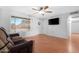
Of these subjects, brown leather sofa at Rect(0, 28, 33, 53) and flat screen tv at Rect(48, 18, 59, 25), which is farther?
flat screen tv at Rect(48, 18, 59, 25)

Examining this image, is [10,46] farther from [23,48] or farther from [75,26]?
[75,26]

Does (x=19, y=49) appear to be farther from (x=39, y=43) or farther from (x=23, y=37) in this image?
(x=39, y=43)

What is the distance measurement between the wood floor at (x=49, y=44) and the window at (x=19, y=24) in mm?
248

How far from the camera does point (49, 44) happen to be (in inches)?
73.6

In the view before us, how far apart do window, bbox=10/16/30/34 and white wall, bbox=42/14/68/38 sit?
300mm

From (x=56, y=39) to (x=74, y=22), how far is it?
0.43 meters

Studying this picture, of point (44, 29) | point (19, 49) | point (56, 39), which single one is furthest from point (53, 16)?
point (19, 49)

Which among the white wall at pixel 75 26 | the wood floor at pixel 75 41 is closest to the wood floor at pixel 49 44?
the wood floor at pixel 75 41

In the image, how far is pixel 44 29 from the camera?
1.92 metres

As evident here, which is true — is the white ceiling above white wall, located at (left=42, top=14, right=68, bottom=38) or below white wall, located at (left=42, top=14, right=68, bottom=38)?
above

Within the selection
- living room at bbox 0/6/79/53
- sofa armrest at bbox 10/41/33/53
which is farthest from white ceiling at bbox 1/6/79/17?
sofa armrest at bbox 10/41/33/53

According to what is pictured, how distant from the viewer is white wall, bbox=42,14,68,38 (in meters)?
1.86

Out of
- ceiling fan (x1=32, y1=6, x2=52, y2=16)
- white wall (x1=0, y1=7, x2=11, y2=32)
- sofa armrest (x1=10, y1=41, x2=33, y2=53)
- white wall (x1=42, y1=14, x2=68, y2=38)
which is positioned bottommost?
sofa armrest (x1=10, y1=41, x2=33, y2=53)

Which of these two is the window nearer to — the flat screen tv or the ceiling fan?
the ceiling fan
